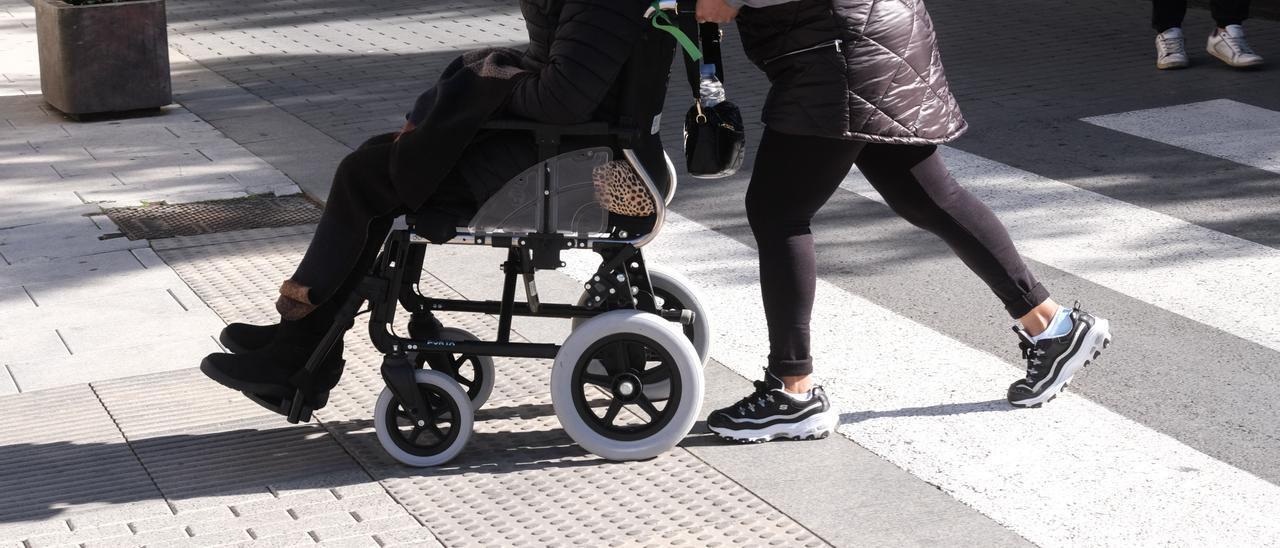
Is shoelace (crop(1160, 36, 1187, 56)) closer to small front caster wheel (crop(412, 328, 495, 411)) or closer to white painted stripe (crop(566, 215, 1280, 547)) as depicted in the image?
white painted stripe (crop(566, 215, 1280, 547))

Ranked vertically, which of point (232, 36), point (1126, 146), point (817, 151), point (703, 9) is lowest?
point (232, 36)

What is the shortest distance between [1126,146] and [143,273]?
14.1ft

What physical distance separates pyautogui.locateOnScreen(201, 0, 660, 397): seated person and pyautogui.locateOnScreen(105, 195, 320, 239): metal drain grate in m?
2.26

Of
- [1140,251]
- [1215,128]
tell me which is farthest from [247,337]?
[1215,128]

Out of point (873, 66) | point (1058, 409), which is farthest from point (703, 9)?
point (1058, 409)

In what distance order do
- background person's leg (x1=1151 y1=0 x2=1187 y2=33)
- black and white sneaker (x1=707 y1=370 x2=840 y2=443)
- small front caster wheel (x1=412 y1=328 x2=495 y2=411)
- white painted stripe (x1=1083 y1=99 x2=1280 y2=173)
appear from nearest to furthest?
black and white sneaker (x1=707 y1=370 x2=840 y2=443) → small front caster wheel (x1=412 y1=328 x2=495 y2=411) → white painted stripe (x1=1083 y1=99 x2=1280 y2=173) → background person's leg (x1=1151 y1=0 x2=1187 y2=33)

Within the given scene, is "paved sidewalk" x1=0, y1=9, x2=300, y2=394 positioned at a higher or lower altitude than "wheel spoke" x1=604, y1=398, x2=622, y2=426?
lower

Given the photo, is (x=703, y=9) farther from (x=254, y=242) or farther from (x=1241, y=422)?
(x=254, y=242)

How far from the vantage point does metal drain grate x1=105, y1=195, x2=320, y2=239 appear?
20.3 ft

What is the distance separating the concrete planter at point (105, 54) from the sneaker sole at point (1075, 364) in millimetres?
5430

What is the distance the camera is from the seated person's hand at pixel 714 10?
3.71m

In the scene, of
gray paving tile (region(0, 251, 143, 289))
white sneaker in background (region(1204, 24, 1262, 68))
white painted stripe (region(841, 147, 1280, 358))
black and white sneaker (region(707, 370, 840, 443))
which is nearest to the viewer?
black and white sneaker (region(707, 370, 840, 443))

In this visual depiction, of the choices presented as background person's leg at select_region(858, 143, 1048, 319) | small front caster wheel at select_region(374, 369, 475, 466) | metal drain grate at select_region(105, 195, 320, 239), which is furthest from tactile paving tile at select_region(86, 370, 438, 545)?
metal drain grate at select_region(105, 195, 320, 239)

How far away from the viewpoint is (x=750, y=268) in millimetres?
5660
